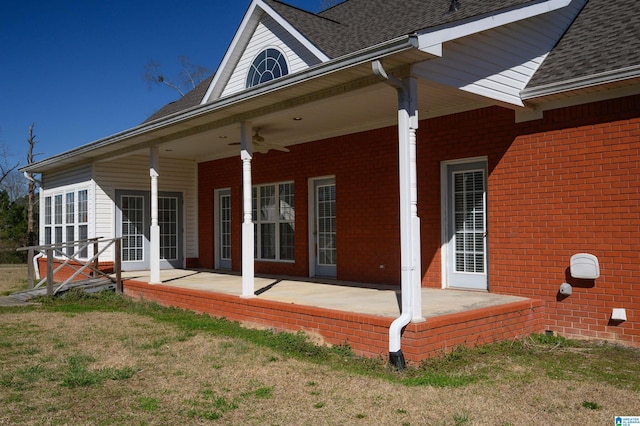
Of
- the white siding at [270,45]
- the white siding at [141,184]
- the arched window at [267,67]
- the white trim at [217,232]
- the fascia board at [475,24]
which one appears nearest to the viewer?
the fascia board at [475,24]

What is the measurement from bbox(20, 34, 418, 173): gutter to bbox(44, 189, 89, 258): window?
2131mm

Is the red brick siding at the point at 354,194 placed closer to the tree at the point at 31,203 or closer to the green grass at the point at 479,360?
the green grass at the point at 479,360

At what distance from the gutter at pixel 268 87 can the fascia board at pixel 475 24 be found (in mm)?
272

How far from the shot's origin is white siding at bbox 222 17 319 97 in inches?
412

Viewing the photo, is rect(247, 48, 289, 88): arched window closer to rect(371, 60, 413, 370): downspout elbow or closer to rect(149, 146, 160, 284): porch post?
rect(149, 146, 160, 284): porch post

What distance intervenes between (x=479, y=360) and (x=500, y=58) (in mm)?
3804

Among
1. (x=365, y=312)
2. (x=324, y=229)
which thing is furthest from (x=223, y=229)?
(x=365, y=312)

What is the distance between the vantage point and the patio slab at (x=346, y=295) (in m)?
7.25

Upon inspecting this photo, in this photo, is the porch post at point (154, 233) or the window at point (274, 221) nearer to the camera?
the porch post at point (154, 233)

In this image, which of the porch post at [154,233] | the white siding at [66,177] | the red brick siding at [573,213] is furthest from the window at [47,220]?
the red brick siding at [573,213]

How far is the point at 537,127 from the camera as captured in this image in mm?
8094

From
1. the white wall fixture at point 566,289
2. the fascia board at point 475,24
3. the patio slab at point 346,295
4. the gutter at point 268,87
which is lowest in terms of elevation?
the patio slab at point 346,295

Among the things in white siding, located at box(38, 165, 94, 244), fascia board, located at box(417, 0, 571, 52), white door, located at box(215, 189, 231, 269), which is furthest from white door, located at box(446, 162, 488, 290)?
white siding, located at box(38, 165, 94, 244)

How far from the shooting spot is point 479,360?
6363 mm
